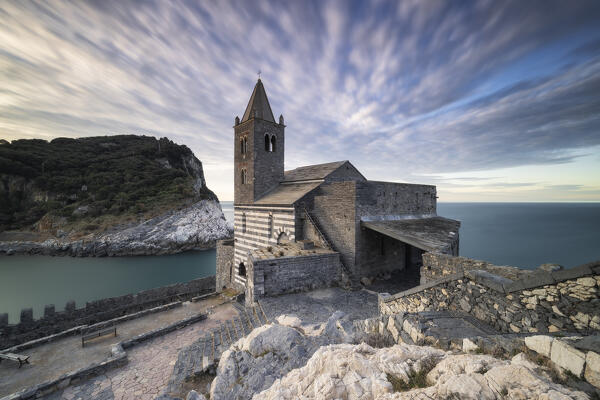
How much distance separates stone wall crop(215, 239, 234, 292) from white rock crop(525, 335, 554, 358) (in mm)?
20080

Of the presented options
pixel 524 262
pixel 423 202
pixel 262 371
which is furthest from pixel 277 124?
pixel 524 262

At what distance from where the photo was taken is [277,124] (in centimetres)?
1977

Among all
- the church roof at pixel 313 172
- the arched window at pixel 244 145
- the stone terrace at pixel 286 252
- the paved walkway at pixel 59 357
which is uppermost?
the arched window at pixel 244 145

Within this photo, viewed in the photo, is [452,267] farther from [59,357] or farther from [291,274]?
[59,357]

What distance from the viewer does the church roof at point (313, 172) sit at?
1684 centimetres

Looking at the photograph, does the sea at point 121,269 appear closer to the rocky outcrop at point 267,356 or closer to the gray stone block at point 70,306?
the gray stone block at point 70,306

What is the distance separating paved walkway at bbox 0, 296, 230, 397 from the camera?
9531mm

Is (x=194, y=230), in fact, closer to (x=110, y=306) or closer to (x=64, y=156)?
A: (x=110, y=306)

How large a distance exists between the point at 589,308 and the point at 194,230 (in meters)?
45.9

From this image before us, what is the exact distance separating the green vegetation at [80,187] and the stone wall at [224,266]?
93.3ft

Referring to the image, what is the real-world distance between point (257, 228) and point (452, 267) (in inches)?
508

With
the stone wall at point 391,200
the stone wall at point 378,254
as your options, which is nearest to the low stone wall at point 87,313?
the stone wall at point 378,254

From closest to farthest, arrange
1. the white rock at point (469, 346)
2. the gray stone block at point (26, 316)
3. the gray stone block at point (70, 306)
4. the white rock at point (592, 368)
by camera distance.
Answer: the white rock at point (592, 368) < the white rock at point (469, 346) < the gray stone block at point (26, 316) < the gray stone block at point (70, 306)

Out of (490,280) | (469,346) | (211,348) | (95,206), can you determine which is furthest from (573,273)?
(95,206)
